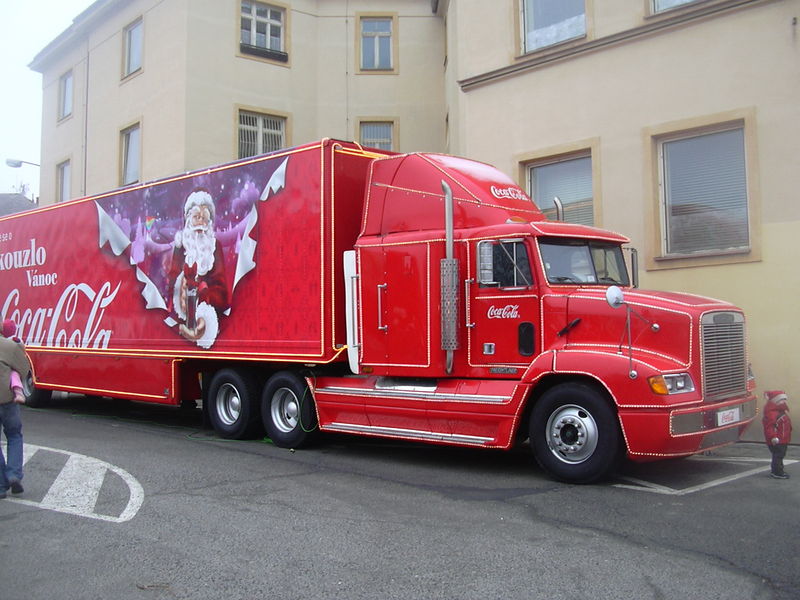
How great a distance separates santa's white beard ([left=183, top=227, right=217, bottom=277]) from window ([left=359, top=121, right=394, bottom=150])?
35.0 ft

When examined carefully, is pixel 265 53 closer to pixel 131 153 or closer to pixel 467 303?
pixel 131 153

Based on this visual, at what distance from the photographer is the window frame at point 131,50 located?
66.7 feet

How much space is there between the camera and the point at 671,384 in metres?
6.68

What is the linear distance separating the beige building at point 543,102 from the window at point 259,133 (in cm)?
4

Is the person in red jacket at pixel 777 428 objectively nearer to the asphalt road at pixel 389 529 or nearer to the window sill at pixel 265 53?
the asphalt road at pixel 389 529

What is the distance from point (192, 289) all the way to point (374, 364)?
3438 mm

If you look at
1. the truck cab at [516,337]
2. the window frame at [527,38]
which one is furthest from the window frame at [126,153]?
the truck cab at [516,337]

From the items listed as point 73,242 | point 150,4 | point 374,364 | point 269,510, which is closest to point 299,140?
point 150,4

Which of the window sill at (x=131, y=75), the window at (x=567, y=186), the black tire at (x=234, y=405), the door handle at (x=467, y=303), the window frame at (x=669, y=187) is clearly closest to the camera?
the door handle at (x=467, y=303)

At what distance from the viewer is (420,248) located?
8.24 metres

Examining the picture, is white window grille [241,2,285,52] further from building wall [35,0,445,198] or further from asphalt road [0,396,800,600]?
asphalt road [0,396,800,600]

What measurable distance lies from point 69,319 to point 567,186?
8.88 m

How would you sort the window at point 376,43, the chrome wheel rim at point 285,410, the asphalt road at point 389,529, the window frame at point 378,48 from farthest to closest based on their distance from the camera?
the window at point 376,43 → the window frame at point 378,48 → the chrome wheel rim at point 285,410 → the asphalt road at point 389,529

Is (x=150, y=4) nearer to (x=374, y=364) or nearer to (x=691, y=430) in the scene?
(x=374, y=364)
